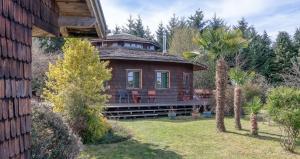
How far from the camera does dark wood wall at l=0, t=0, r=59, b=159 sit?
130 inches

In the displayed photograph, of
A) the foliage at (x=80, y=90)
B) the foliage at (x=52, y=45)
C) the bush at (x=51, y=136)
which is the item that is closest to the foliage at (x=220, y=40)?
the foliage at (x=80, y=90)

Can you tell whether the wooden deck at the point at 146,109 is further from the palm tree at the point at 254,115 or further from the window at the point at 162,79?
the palm tree at the point at 254,115

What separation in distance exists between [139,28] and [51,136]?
53.1 meters

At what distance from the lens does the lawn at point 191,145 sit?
425 inches

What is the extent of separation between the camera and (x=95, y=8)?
18.5ft

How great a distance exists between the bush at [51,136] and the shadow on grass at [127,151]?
3.22 meters

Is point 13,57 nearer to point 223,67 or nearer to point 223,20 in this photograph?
point 223,67

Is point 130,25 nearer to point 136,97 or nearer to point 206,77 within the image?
point 206,77

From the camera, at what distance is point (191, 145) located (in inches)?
490

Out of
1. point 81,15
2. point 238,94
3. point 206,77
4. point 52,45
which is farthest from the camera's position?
point 52,45

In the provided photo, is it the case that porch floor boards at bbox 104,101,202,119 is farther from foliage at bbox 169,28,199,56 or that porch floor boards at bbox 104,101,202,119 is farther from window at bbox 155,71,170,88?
foliage at bbox 169,28,199,56

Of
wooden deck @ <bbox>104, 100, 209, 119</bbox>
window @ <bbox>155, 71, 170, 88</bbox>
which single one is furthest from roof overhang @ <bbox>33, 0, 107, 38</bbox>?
window @ <bbox>155, 71, 170, 88</bbox>

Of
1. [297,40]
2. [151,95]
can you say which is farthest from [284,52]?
[151,95]

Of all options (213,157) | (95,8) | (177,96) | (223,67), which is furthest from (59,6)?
(177,96)
